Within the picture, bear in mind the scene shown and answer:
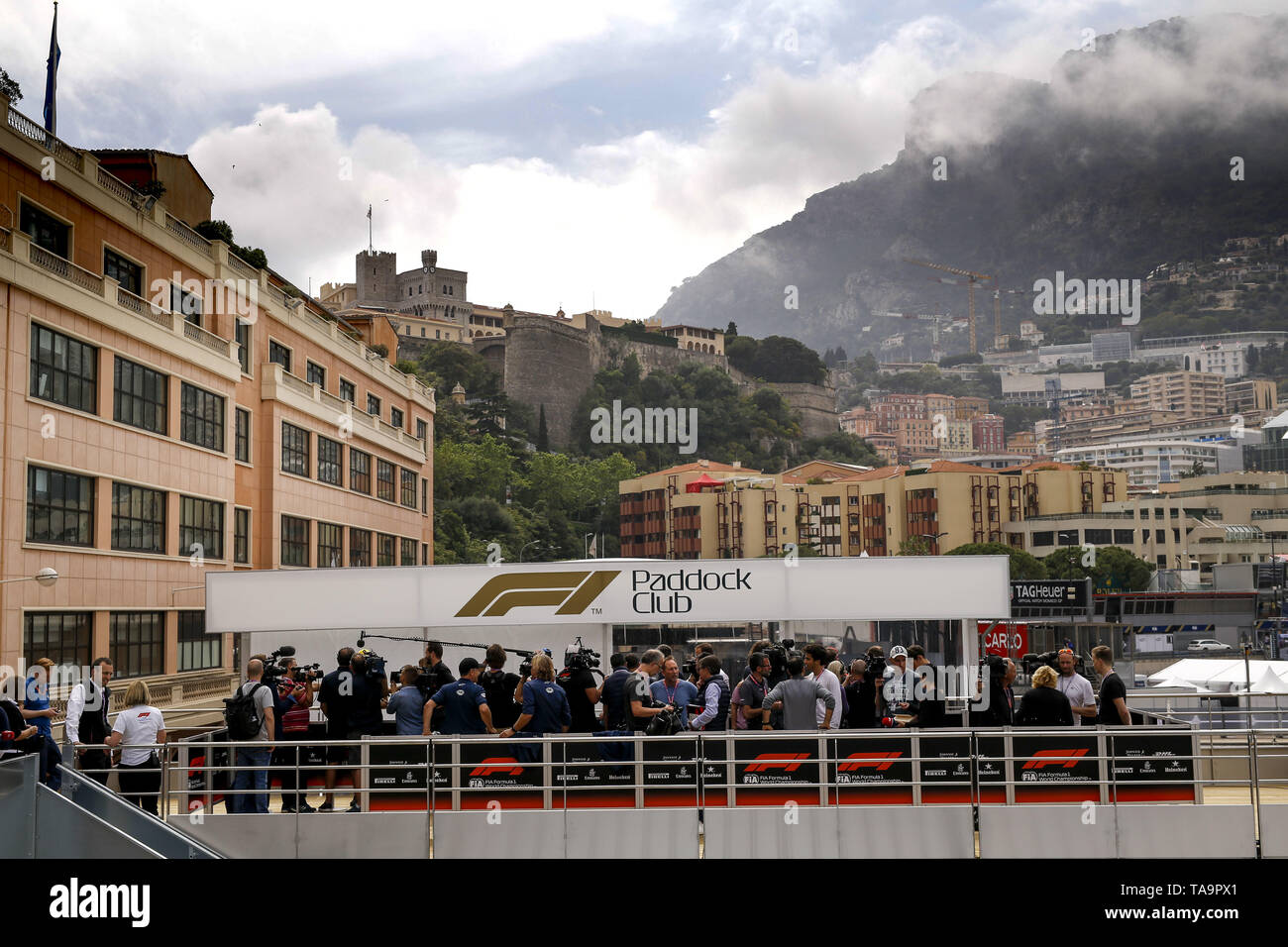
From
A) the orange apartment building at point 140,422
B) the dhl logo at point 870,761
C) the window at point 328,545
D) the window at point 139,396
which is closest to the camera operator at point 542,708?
the dhl logo at point 870,761

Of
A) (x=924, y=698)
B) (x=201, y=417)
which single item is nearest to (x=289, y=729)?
(x=924, y=698)

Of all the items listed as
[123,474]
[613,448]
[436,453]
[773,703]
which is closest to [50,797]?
[773,703]

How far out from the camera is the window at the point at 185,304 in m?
35.3

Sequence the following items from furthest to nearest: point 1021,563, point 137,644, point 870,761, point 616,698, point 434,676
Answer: point 1021,563
point 137,644
point 434,676
point 616,698
point 870,761

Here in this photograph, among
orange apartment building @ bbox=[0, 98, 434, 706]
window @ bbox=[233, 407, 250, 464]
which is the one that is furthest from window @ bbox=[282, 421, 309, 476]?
window @ bbox=[233, 407, 250, 464]

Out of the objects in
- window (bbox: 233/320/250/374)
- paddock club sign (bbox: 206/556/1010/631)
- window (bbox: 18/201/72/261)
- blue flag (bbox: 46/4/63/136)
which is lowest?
paddock club sign (bbox: 206/556/1010/631)

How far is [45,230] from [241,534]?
12590mm

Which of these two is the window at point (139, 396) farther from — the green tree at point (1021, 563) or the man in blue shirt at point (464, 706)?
the green tree at point (1021, 563)

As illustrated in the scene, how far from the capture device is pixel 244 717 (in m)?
12.1

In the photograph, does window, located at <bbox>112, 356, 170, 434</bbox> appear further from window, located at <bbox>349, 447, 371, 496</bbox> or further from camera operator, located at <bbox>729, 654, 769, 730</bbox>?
camera operator, located at <bbox>729, 654, 769, 730</bbox>

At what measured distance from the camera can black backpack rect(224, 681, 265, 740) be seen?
12141 millimetres

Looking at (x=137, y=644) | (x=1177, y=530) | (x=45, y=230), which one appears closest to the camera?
(x=45, y=230)

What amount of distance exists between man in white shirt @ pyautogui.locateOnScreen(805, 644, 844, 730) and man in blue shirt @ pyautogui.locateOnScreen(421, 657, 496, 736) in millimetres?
3253

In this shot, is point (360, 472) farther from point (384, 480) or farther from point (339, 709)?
point (339, 709)
